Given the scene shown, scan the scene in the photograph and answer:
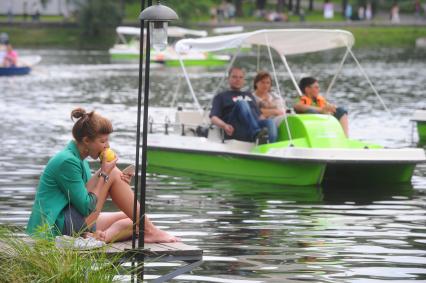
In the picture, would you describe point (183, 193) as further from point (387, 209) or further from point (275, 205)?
point (387, 209)

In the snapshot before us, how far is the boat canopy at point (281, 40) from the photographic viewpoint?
19812mm

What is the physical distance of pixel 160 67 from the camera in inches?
2365

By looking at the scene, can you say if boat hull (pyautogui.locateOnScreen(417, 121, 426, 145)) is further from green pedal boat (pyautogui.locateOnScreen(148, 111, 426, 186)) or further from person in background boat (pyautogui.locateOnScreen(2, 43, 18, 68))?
person in background boat (pyautogui.locateOnScreen(2, 43, 18, 68))

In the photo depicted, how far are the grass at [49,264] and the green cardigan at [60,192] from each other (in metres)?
0.61

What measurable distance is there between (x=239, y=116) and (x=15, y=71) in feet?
106

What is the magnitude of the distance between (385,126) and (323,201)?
489 inches

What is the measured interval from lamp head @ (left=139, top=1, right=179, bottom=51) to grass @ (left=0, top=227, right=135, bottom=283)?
183 centimetres

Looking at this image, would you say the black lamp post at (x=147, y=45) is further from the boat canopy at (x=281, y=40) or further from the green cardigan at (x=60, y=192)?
the boat canopy at (x=281, y=40)

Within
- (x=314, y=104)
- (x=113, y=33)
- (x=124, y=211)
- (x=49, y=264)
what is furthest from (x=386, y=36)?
(x=49, y=264)

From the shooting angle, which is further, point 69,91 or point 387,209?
point 69,91

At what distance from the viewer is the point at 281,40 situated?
2105 cm

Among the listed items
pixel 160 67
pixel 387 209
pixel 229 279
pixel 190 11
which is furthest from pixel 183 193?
pixel 190 11

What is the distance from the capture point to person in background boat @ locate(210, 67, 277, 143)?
18.8 metres

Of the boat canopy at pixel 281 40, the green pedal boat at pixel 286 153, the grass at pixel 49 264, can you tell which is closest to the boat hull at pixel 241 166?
the green pedal boat at pixel 286 153
